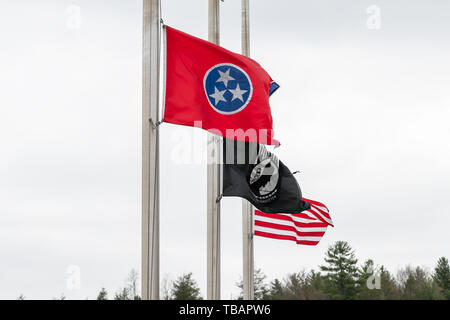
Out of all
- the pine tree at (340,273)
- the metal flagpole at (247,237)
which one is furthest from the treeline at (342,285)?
the metal flagpole at (247,237)

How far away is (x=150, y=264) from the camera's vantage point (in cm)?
1088

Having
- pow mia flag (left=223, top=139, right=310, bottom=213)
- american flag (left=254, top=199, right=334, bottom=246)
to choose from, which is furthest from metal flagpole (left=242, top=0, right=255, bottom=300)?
pow mia flag (left=223, top=139, right=310, bottom=213)

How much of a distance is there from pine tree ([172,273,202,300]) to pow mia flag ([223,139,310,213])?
55.7m

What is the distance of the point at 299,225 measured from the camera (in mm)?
17703

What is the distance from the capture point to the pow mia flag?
1394 cm

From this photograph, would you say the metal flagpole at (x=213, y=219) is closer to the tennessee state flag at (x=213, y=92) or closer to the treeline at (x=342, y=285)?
the tennessee state flag at (x=213, y=92)

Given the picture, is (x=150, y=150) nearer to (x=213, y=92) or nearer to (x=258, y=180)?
(x=213, y=92)

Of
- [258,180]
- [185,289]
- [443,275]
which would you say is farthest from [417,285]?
[258,180]

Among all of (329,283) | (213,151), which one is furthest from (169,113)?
(329,283)

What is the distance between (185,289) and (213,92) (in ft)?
195

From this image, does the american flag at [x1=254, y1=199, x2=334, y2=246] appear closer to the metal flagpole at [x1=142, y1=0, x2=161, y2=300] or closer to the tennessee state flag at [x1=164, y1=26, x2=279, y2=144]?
the tennessee state flag at [x1=164, y1=26, x2=279, y2=144]

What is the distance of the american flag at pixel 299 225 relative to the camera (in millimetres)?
17688
